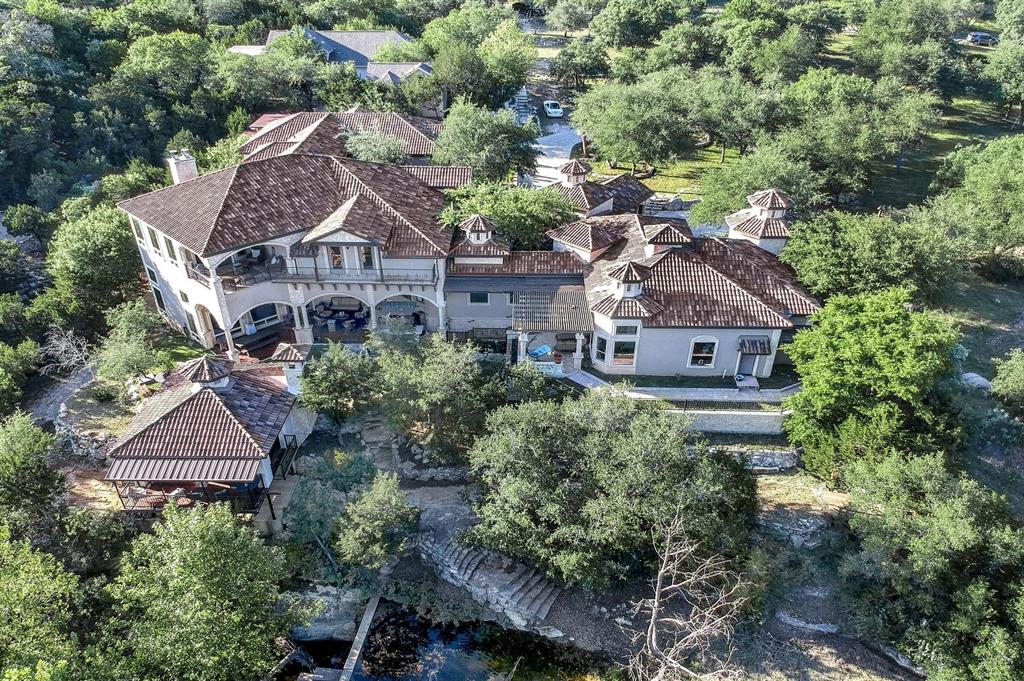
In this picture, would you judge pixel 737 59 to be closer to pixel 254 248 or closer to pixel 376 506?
pixel 254 248

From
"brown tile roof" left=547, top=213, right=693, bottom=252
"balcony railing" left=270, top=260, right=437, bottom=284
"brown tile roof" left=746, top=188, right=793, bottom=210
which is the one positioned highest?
"brown tile roof" left=746, top=188, right=793, bottom=210

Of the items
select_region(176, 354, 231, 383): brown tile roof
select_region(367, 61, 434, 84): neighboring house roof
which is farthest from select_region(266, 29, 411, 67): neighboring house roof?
select_region(176, 354, 231, 383): brown tile roof

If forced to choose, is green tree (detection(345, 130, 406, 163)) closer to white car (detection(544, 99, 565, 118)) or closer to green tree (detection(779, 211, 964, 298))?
green tree (detection(779, 211, 964, 298))

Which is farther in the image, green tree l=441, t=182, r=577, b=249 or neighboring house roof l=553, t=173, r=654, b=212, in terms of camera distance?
neighboring house roof l=553, t=173, r=654, b=212

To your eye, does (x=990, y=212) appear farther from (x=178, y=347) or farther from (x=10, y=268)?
(x=10, y=268)

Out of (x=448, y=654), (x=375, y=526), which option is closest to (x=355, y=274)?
(x=375, y=526)

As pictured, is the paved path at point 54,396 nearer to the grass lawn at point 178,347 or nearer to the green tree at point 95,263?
the grass lawn at point 178,347
